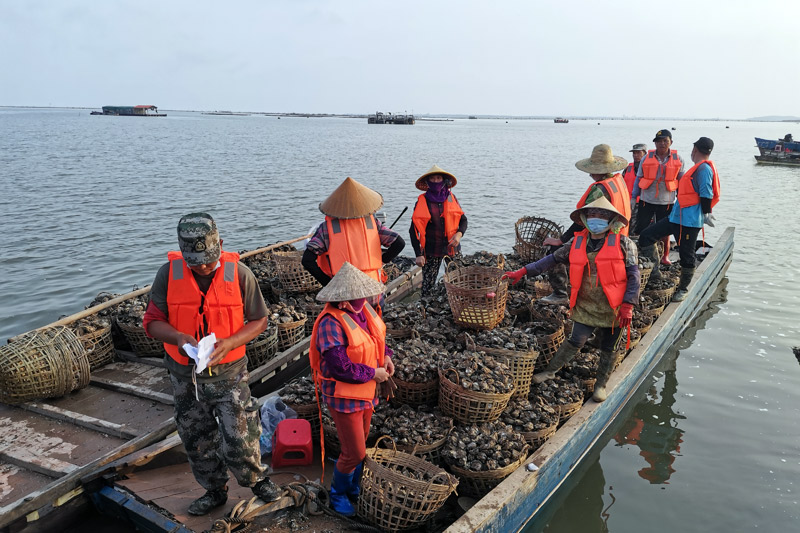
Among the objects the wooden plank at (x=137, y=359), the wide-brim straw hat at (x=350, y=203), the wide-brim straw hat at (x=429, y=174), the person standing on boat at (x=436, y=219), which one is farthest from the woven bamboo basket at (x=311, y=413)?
the wide-brim straw hat at (x=429, y=174)

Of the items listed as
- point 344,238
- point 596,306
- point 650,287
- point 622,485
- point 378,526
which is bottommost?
point 622,485

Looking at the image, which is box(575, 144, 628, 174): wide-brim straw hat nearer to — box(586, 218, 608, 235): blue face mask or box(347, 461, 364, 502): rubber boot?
box(586, 218, 608, 235): blue face mask

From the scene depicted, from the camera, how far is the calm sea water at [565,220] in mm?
5969

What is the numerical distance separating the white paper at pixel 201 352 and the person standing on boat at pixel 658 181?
811cm

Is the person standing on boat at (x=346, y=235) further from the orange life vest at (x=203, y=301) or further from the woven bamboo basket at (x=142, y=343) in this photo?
the woven bamboo basket at (x=142, y=343)

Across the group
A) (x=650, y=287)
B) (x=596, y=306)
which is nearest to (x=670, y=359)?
(x=650, y=287)

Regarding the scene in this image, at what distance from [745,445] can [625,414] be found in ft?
4.91

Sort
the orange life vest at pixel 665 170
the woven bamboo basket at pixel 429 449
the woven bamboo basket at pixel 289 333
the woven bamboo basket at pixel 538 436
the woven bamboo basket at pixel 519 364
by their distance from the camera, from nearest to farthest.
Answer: the woven bamboo basket at pixel 429 449 → the woven bamboo basket at pixel 538 436 → the woven bamboo basket at pixel 519 364 → the woven bamboo basket at pixel 289 333 → the orange life vest at pixel 665 170

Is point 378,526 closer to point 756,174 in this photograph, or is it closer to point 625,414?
point 625,414

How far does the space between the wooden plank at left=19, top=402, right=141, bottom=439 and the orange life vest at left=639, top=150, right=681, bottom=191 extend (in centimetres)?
934

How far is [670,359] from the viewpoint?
9164 millimetres

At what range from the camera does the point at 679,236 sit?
8633 millimetres

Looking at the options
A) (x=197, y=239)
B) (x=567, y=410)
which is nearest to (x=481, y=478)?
Result: (x=567, y=410)

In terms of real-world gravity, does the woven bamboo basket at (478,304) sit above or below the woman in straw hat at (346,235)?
below
